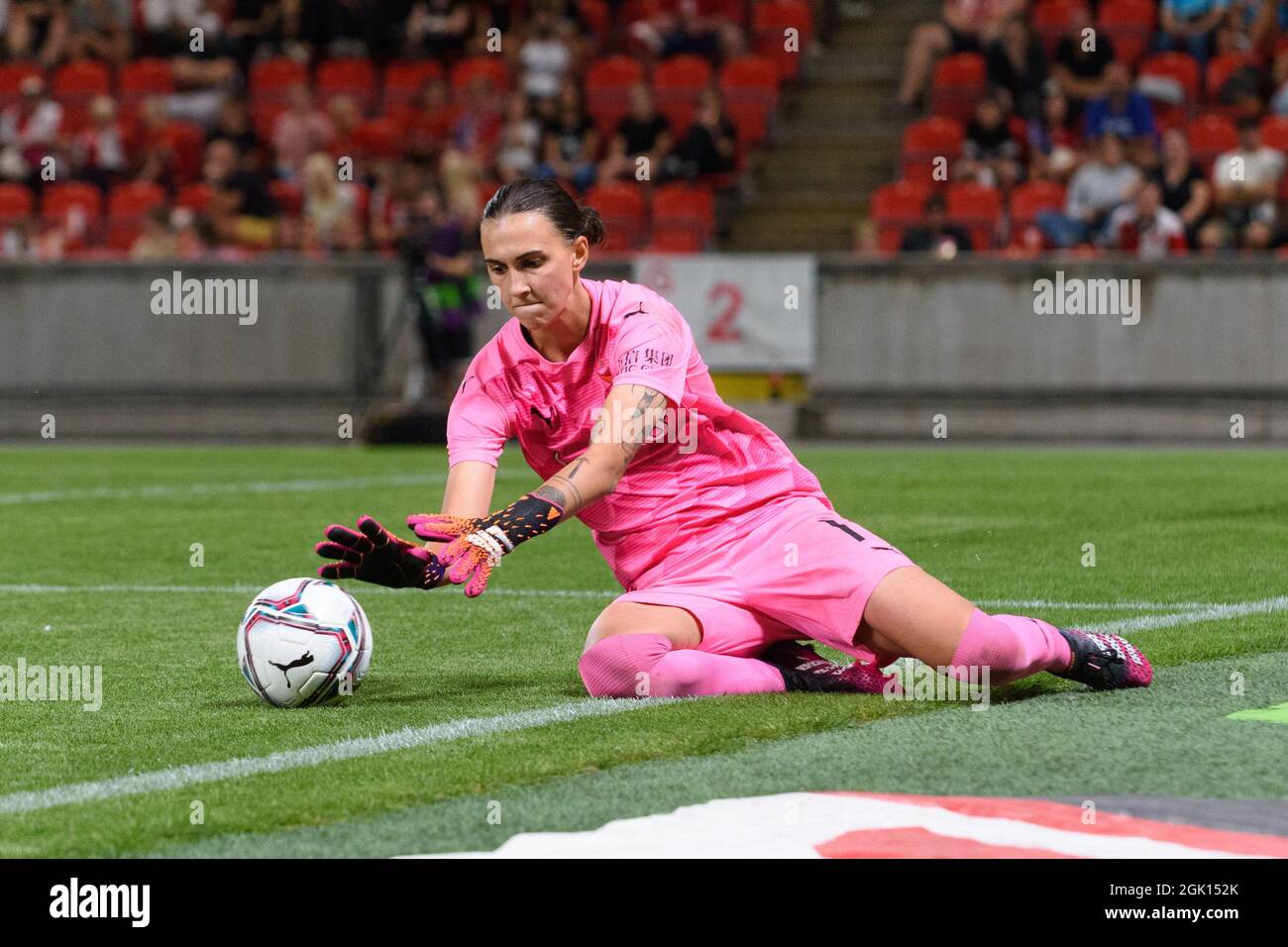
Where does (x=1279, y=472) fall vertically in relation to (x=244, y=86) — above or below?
below

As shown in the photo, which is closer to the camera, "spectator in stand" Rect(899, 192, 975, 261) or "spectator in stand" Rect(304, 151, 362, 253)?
"spectator in stand" Rect(899, 192, 975, 261)

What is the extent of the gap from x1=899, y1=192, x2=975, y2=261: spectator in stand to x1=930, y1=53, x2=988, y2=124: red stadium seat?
179 centimetres

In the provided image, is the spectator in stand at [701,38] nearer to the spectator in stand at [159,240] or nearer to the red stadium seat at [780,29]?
the red stadium seat at [780,29]

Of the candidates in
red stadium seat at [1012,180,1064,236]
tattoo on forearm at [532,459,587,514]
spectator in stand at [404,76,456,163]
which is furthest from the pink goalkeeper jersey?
spectator in stand at [404,76,456,163]

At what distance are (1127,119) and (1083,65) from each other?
851mm

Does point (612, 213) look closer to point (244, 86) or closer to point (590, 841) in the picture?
point (244, 86)

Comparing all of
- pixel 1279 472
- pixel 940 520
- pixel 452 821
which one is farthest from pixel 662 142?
pixel 452 821

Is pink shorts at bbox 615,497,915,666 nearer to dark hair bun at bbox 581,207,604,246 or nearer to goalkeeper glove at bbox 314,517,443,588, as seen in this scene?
goalkeeper glove at bbox 314,517,443,588

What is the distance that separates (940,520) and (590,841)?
24.4 ft

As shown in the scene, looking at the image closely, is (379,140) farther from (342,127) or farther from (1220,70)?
(1220,70)

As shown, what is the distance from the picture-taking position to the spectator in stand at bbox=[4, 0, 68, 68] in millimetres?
24422

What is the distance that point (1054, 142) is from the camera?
19.8m

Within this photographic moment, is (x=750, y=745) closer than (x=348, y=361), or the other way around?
(x=750, y=745)

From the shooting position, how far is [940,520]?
1112cm
